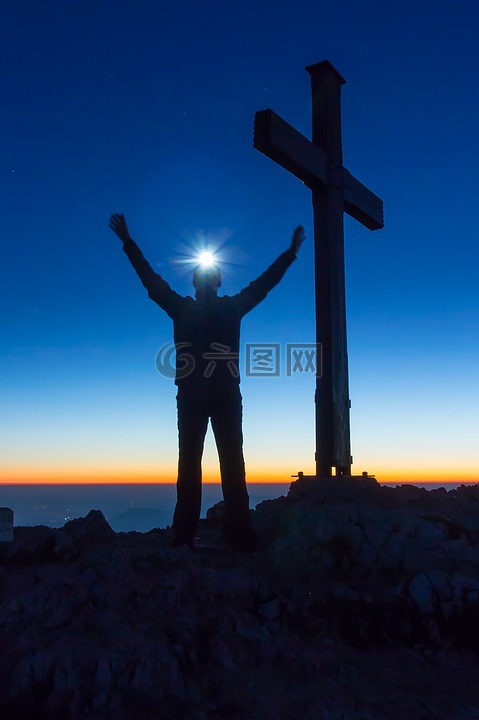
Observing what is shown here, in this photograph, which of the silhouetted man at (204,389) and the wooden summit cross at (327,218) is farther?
the wooden summit cross at (327,218)

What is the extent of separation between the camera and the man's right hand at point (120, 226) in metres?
6.48

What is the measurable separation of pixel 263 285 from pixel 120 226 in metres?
1.63

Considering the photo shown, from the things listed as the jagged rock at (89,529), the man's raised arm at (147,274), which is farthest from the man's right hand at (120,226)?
the jagged rock at (89,529)

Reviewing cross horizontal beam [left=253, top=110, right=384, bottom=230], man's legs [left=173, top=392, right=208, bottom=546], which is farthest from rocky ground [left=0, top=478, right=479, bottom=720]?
cross horizontal beam [left=253, top=110, right=384, bottom=230]

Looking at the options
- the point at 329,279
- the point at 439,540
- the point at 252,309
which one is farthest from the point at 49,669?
the point at 329,279

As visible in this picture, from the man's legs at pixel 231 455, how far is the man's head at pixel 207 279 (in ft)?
3.57

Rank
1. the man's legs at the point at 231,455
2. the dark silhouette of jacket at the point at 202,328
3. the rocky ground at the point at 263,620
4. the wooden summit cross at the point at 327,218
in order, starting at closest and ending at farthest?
the rocky ground at the point at 263,620, the man's legs at the point at 231,455, the dark silhouette of jacket at the point at 202,328, the wooden summit cross at the point at 327,218

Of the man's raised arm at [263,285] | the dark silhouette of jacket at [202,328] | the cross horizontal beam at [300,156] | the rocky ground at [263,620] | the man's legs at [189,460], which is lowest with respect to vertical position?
the rocky ground at [263,620]

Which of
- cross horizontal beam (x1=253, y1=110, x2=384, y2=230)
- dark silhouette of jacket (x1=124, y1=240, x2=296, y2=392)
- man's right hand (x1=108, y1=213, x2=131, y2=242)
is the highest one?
cross horizontal beam (x1=253, y1=110, x2=384, y2=230)

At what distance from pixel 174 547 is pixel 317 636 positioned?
1738 millimetres

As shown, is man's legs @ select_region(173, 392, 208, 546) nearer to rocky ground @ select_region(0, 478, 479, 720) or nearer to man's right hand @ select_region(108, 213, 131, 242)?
rocky ground @ select_region(0, 478, 479, 720)

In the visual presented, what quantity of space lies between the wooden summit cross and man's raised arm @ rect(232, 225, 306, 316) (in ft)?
3.04

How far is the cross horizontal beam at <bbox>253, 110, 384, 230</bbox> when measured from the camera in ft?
22.3

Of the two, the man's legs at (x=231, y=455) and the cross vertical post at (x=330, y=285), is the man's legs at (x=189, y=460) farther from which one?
the cross vertical post at (x=330, y=285)
